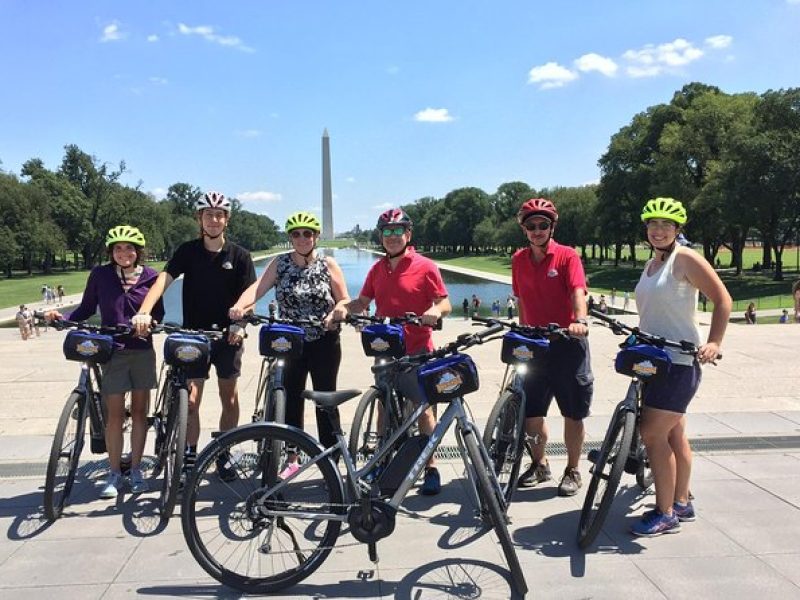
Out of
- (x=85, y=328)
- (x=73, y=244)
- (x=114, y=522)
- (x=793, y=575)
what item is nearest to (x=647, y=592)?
(x=793, y=575)

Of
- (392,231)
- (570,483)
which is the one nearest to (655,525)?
(570,483)

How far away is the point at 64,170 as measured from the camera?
85750 mm

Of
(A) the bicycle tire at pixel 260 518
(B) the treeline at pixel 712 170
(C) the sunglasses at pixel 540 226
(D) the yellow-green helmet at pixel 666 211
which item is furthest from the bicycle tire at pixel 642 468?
(B) the treeline at pixel 712 170

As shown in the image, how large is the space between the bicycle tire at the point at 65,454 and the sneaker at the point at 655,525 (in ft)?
11.8

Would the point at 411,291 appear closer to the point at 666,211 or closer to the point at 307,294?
the point at 307,294

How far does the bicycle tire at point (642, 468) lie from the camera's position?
4.05 meters

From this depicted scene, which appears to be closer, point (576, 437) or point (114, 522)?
point (114, 522)

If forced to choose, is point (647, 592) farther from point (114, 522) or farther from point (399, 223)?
point (114, 522)

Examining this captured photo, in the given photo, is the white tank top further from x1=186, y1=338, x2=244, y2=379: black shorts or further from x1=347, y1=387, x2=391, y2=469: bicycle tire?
x1=186, y1=338, x2=244, y2=379: black shorts

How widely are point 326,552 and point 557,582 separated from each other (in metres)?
1.20

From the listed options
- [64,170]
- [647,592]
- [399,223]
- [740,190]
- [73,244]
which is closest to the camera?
[647,592]

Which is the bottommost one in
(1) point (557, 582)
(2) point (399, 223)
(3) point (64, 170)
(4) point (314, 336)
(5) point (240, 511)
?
(1) point (557, 582)

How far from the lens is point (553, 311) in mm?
4383

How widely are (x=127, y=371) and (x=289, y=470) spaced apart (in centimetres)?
174
